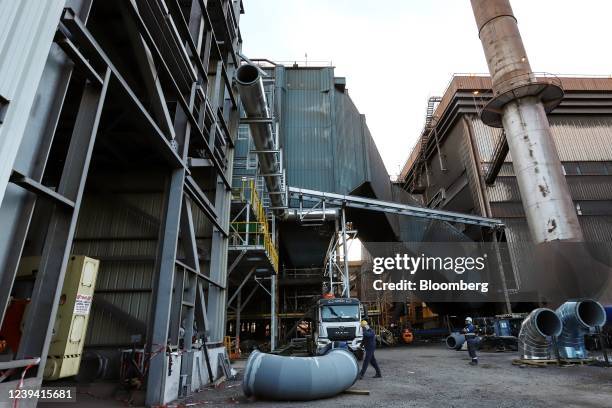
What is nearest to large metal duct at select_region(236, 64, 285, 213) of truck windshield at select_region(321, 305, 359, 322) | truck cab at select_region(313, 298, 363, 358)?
truck cab at select_region(313, 298, 363, 358)

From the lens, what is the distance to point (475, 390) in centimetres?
774

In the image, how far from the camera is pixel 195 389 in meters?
8.16

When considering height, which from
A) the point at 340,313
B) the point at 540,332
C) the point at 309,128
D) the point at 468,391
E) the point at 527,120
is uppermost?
the point at 309,128

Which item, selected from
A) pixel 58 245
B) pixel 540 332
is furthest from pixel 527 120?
pixel 58 245

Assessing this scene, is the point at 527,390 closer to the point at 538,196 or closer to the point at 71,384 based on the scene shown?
the point at 71,384

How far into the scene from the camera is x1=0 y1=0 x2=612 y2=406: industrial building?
152 inches

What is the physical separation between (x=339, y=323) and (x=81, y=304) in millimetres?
11368

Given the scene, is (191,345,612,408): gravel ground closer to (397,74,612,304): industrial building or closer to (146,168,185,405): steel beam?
(146,168,185,405): steel beam

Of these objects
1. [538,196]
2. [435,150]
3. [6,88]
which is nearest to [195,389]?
[6,88]

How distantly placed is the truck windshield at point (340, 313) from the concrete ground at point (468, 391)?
12.7 ft

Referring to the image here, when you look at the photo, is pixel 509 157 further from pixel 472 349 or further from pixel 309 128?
pixel 472 349

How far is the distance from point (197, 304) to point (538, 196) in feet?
68.6

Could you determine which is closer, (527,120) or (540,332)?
(540,332)

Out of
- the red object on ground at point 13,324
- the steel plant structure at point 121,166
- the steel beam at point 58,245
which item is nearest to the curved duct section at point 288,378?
the steel plant structure at point 121,166
